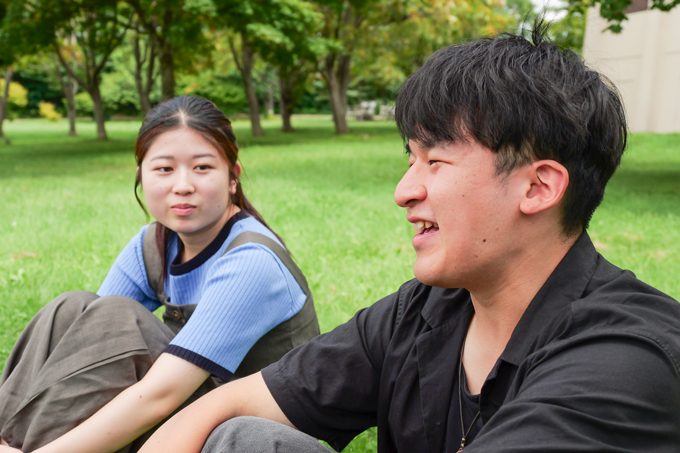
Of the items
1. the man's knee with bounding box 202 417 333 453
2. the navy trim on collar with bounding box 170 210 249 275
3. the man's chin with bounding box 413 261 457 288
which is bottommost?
the man's knee with bounding box 202 417 333 453

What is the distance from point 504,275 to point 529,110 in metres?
0.39

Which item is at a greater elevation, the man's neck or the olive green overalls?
the man's neck

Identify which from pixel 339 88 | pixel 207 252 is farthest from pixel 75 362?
pixel 339 88

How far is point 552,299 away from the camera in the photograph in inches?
56.1

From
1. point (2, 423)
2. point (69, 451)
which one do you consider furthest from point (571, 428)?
point (2, 423)

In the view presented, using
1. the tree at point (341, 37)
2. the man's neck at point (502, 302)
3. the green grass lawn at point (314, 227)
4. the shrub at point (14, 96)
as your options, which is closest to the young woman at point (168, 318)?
the green grass lawn at point (314, 227)

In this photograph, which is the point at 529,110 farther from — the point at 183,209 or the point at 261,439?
the point at 183,209

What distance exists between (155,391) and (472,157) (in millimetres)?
1285

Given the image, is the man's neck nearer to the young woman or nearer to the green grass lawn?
the green grass lawn

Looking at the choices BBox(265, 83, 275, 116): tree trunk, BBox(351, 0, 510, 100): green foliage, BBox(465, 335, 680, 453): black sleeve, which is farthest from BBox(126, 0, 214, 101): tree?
BBox(265, 83, 275, 116): tree trunk

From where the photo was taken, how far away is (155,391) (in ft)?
6.64

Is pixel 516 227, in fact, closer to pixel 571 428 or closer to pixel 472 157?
pixel 472 157

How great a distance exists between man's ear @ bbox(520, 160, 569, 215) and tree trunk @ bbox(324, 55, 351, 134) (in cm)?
2239

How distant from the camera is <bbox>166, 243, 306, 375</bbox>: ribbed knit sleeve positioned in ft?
6.95
